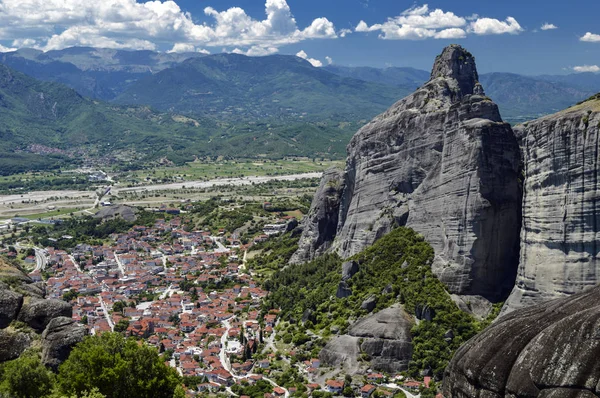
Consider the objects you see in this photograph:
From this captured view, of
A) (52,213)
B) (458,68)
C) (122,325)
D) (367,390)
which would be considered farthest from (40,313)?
(52,213)

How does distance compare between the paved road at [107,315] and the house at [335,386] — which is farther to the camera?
the paved road at [107,315]

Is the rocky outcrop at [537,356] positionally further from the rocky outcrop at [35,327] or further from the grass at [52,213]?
the grass at [52,213]

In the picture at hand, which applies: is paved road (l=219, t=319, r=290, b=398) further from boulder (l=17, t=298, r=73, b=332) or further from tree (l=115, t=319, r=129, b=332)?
boulder (l=17, t=298, r=73, b=332)

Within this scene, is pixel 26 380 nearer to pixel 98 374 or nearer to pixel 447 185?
pixel 98 374

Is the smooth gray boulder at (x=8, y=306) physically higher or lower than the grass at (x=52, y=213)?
higher

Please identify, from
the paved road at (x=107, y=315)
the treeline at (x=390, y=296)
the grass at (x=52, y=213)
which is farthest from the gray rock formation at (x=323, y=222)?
the grass at (x=52, y=213)

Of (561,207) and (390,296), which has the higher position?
(561,207)

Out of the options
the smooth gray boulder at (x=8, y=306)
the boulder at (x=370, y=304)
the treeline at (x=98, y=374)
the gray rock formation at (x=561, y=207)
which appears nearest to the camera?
the treeline at (x=98, y=374)
